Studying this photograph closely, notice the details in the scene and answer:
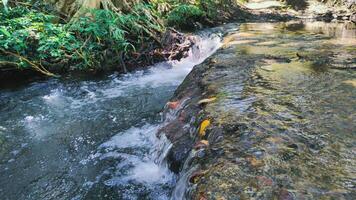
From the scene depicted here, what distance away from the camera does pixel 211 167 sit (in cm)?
201

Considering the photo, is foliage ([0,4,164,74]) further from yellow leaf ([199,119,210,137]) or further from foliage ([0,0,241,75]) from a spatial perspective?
yellow leaf ([199,119,210,137])

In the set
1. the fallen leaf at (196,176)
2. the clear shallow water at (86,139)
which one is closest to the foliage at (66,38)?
the clear shallow water at (86,139)

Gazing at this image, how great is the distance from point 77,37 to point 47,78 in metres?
1.07

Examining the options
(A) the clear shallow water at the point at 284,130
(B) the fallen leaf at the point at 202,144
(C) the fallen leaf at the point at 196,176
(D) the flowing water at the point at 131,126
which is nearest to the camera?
(A) the clear shallow water at the point at 284,130

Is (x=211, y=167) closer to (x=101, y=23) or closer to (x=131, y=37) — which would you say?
(x=101, y=23)

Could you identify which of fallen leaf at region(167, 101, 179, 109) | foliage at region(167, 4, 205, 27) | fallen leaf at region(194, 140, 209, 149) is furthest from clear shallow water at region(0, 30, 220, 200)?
foliage at region(167, 4, 205, 27)

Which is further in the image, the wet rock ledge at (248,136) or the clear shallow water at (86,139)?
the clear shallow water at (86,139)

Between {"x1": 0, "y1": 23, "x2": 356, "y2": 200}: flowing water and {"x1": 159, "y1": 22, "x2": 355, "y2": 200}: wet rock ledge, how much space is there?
20mm

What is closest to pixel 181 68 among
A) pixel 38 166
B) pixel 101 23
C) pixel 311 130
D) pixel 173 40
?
pixel 173 40

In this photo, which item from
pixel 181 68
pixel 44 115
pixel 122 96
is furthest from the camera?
pixel 181 68

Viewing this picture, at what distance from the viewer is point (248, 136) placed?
90.7 inches

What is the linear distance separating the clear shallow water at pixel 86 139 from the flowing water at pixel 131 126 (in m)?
0.01

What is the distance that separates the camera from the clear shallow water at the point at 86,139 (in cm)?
316

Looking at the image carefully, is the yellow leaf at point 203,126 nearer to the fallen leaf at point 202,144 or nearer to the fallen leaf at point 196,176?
the fallen leaf at point 202,144
